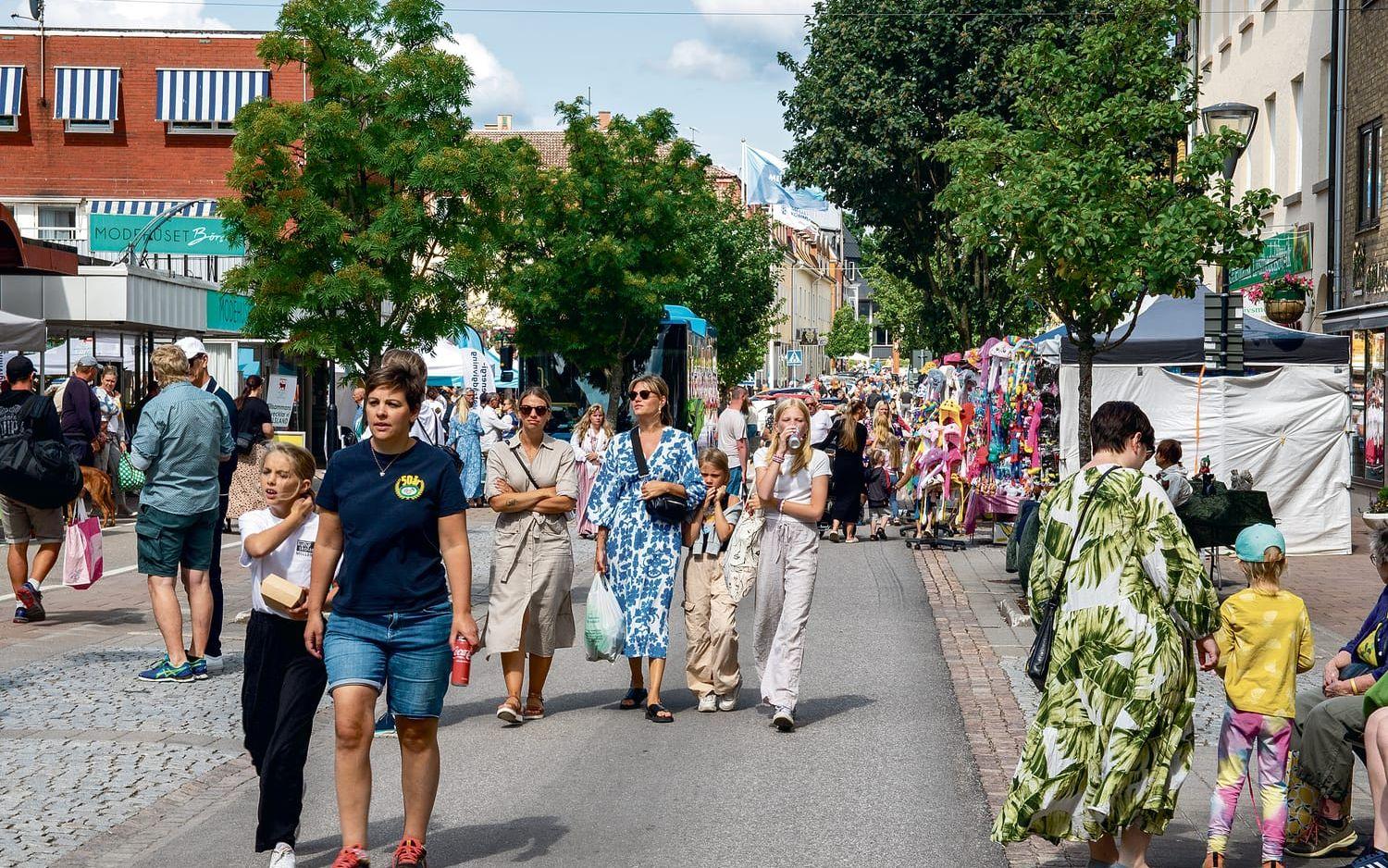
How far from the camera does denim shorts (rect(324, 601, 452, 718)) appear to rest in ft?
17.5

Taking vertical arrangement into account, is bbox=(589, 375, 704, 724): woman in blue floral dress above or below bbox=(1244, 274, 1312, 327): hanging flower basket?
below

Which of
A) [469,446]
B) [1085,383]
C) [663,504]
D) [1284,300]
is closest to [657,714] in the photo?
[663,504]

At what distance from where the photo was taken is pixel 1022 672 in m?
10.4

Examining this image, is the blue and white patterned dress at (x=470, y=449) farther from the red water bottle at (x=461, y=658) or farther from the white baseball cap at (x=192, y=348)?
the red water bottle at (x=461, y=658)

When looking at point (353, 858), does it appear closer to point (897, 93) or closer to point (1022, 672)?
point (1022, 672)

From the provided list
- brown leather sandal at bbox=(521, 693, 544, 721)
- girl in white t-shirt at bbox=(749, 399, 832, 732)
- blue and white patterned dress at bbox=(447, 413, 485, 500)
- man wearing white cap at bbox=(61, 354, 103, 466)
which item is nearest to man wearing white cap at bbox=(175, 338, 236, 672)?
brown leather sandal at bbox=(521, 693, 544, 721)

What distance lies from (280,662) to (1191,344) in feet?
43.3

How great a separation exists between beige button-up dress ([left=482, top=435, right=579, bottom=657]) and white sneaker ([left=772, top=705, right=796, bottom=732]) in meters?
1.26

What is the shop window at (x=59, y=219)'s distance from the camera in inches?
Result: 1917

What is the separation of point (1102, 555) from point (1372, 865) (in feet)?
4.15

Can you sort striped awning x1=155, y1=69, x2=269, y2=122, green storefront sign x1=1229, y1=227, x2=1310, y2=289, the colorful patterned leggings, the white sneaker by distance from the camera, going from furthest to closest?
1. striped awning x1=155, y1=69, x2=269, y2=122
2. green storefront sign x1=1229, y1=227, x2=1310, y2=289
3. the white sneaker
4. the colorful patterned leggings

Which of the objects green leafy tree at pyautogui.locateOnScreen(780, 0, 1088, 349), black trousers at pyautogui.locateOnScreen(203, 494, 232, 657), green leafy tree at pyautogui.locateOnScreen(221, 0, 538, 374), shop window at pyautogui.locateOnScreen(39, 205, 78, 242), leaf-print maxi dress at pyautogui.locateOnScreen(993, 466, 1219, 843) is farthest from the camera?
shop window at pyautogui.locateOnScreen(39, 205, 78, 242)

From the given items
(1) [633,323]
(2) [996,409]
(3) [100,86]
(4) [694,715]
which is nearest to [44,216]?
(3) [100,86]

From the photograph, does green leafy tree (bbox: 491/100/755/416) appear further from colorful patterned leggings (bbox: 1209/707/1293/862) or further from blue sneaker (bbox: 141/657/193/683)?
colorful patterned leggings (bbox: 1209/707/1293/862)
